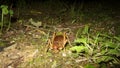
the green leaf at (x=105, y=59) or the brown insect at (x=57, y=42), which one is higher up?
the brown insect at (x=57, y=42)

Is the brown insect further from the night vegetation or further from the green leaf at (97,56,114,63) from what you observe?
the green leaf at (97,56,114,63)

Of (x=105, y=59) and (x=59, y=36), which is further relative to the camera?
(x=59, y=36)

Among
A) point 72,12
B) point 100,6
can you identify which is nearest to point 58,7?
point 72,12

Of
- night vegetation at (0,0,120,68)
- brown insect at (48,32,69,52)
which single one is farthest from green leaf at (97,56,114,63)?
brown insect at (48,32,69,52)

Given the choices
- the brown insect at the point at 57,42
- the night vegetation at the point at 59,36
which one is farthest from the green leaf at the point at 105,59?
the brown insect at the point at 57,42

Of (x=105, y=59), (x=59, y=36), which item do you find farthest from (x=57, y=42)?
(x=105, y=59)

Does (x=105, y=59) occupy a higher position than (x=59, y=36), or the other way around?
(x=59, y=36)

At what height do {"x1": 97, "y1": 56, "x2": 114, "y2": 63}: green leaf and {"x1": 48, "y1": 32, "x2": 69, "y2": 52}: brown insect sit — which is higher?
{"x1": 48, "y1": 32, "x2": 69, "y2": 52}: brown insect

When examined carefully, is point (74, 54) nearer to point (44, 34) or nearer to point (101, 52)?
point (101, 52)

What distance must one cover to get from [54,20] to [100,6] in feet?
4.22

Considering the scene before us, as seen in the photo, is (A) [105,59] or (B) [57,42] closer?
(A) [105,59]

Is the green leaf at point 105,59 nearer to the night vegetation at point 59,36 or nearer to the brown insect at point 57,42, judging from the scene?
the night vegetation at point 59,36

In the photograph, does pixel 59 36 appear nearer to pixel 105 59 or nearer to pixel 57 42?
pixel 57 42

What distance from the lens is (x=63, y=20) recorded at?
3695 mm
